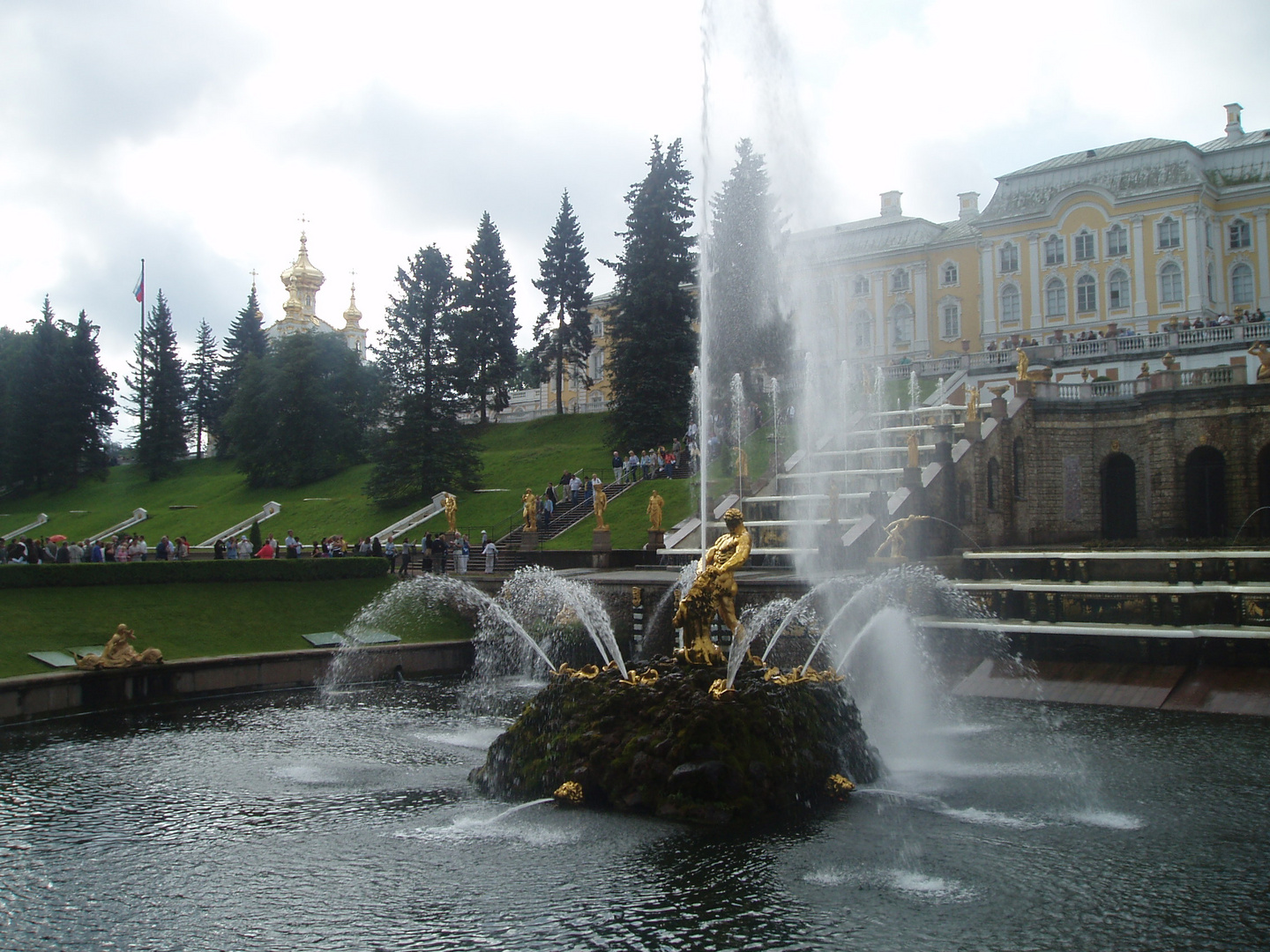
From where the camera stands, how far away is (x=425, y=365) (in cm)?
5116

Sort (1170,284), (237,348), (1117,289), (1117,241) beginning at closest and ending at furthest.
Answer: (1170,284) < (1117,241) < (1117,289) < (237,348)

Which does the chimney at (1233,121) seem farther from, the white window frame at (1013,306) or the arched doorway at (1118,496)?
the arched doorway at (1118,496)

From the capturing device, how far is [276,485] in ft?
187

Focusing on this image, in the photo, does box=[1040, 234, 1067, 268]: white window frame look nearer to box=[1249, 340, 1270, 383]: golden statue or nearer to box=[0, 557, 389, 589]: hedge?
box=[1249, 340, 1270, 383]: golden statue

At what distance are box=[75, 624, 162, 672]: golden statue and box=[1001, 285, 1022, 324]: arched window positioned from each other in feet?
166

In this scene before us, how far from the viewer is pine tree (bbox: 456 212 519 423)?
58969 millimetres

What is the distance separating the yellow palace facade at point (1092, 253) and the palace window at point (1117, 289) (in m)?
0.05

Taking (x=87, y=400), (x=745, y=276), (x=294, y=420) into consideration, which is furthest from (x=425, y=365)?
(x=87, y=400)

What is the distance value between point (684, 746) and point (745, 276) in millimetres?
38148

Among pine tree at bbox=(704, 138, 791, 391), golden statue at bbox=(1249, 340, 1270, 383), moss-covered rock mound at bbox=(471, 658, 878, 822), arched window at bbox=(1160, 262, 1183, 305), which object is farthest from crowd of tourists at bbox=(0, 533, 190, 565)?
arched window at bbox=(1160, 262, 1183, 305)

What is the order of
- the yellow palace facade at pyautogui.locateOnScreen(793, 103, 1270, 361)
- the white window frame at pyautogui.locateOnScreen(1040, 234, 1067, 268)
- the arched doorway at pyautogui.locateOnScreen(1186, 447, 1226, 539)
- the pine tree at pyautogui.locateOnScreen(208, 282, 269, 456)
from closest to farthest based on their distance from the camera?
the arched doorway at pyautogui.locateOnScreen(1186, 447, 1226, 539) < the yellow palace facade at pyautogui.locateOnScreen(793, 103, 1270, 361) < the white window frame at pyautogui.locateOnScreen(1040, 234, 1067, 268) < the pine tree at pyautogui.locateOnScreen(208, 282, 269, 456)

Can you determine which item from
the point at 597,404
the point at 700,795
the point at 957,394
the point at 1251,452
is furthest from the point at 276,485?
the point at 700,795

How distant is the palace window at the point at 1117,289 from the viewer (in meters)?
53.8

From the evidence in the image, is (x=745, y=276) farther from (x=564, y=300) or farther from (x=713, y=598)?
(x=713, y=598)
